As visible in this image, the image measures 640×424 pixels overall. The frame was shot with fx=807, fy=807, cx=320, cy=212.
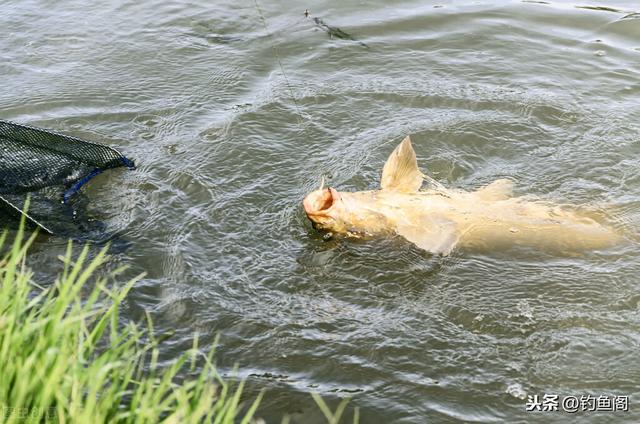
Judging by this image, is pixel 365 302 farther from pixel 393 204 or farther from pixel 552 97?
pixel 552 97

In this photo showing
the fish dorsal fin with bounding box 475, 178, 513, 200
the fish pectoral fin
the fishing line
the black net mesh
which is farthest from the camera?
the fishing line

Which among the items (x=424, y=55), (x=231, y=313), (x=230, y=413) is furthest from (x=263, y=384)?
(x=424, y=55)

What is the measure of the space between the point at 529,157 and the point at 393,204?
1.65 metres

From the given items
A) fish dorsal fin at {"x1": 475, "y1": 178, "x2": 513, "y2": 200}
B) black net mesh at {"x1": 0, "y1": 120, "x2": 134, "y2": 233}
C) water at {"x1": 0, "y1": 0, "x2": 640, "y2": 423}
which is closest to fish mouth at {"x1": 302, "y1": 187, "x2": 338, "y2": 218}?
water at {"x1": 0, "y1": 0, "x2": 640, "y2": 423}

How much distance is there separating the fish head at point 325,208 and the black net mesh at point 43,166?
5.98ft

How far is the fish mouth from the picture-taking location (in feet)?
16.6

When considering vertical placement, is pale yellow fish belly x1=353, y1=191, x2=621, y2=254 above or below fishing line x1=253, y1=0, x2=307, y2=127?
below

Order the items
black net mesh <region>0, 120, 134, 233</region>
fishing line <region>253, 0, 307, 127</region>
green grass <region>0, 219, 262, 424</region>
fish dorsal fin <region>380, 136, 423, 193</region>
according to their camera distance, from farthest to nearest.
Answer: fishing line <region>253, 0, 307, 127</region> < black net mesh <region>0, 120, 134, 233</region> < fish dorsal fin <region>380, 136, 423, 193</region> < green grass <region>0, 219, 262, 424</region>

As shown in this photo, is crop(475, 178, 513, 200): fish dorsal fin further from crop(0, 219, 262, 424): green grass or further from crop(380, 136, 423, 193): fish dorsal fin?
crop(0, 219, 262, 424): green grass

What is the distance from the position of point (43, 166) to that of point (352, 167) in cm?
231

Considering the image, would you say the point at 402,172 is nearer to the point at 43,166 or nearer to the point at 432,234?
the point at 432,234

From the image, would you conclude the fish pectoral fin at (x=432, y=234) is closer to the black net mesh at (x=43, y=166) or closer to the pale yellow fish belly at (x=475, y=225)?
the pale yellow fish belly at (x=475, y=225)

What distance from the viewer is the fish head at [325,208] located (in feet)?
16.6

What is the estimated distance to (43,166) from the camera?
231 inches
